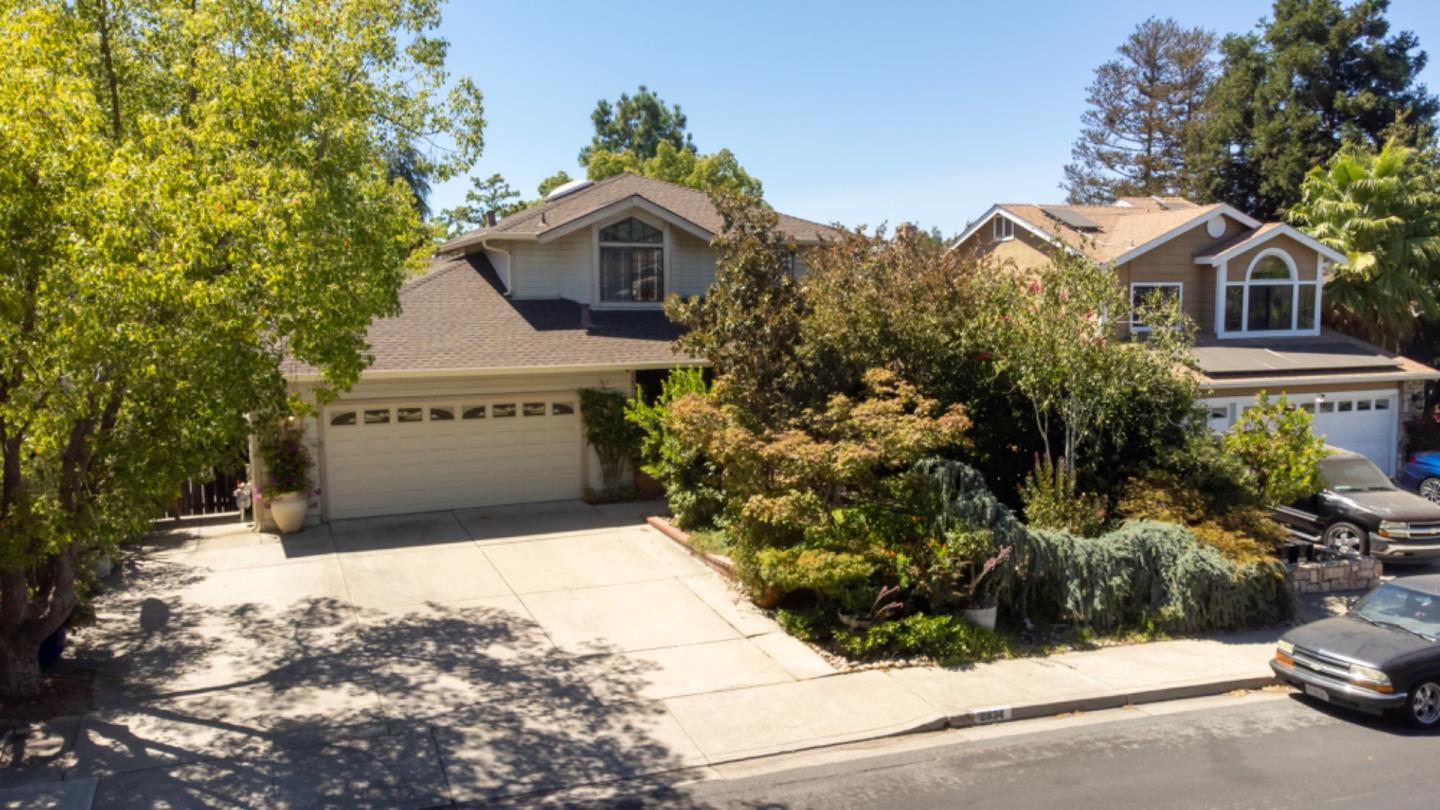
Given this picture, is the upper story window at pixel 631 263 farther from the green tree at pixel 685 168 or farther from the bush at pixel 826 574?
the green tree at pixel 685 168

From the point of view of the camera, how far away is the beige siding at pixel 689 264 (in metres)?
20.3

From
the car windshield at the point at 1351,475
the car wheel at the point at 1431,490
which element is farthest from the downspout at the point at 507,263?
the car wheel at the point at 1431,490

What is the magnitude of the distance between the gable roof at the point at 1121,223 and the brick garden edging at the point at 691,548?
35.3 feet

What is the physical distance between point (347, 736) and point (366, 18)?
8.35 metres

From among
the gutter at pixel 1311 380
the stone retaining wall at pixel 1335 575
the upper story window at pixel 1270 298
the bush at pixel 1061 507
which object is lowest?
the stone retaining wall at pixel 1335 575

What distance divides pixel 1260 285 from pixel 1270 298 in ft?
1.42

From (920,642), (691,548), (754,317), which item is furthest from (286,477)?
(920,642)

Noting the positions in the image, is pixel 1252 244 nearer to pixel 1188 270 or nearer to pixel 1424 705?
pixel 1188 270

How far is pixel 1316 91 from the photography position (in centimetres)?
3158

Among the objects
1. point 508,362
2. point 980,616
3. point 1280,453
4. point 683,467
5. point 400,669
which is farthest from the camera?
point 508,362

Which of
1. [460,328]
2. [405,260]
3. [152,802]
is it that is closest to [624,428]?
→ [460,328]

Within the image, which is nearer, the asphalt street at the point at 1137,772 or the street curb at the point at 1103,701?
the asphalt street at the point at 1137,772

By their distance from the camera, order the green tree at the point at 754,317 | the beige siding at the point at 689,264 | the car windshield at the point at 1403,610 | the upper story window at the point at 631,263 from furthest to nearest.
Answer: the beige siding at the point at 689,264 → the upper story window at the point at 631,263 → the green tree at the point at 754,317 → the car windshield at the point at 1403,610

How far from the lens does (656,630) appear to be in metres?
11.6
